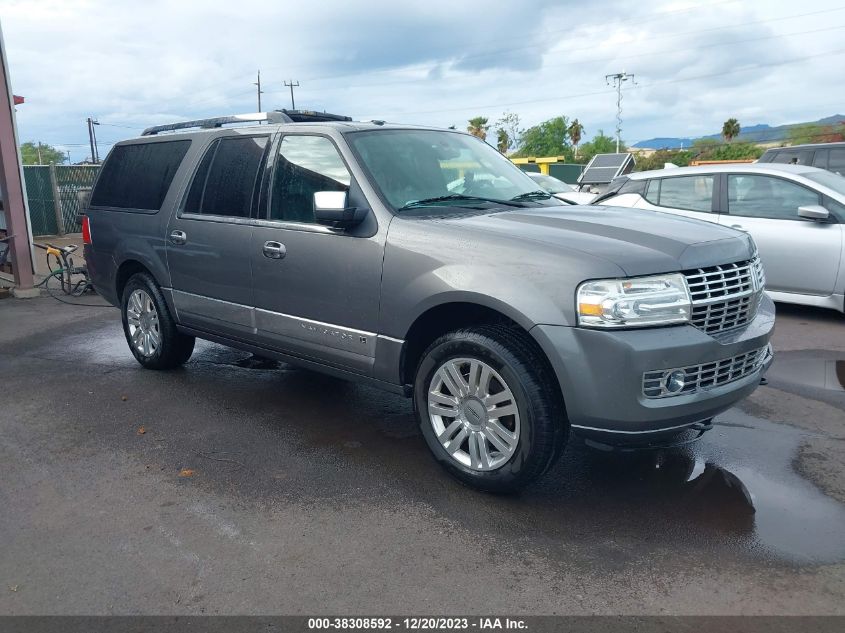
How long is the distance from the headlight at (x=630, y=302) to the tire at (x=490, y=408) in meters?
0.39

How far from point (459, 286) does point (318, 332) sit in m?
1.18

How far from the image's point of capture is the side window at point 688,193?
8312 millimetres

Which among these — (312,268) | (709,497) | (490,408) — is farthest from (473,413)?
(312,268)

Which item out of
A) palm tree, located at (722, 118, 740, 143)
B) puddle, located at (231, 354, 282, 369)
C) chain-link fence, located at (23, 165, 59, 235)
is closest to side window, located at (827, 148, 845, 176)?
puddle, located at (231, 354, 282, 369)

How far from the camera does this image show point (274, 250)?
180 inches

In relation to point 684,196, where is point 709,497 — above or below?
below

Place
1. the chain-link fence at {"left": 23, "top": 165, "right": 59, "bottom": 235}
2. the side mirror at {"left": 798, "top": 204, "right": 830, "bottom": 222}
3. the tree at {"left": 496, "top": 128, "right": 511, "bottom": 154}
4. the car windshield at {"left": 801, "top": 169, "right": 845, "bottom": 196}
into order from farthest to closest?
the tree at {"left": 496, "top": 128, "right": 511, "bottom": 154}, the chain-link fence at {"left": 23, "top": 165, "right": 59, "bottom": 235}, the car windshield at {"left": 801, "top": 169, "right": 845, "bottom": 196}, the side mirror at {"left": 798, "top": 204, "right": 830, "bottom": 222}

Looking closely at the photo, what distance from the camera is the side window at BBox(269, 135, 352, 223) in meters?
4.39

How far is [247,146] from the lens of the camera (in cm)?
504

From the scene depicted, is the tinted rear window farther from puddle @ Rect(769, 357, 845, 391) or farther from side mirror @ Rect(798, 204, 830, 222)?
side mirror @ Rect(798, 204, 830, 222)

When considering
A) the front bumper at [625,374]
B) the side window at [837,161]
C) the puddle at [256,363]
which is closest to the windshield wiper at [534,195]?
the front bumper at [625,374]

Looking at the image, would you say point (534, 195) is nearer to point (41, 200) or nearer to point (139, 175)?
point (139, 175)

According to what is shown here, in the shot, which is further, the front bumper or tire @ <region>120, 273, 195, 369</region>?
tire @ <region>120, 273, 195, 369</region>

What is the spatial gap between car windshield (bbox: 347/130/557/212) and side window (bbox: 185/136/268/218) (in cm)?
87
